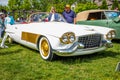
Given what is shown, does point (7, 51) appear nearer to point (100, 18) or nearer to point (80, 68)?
point (80, 68)

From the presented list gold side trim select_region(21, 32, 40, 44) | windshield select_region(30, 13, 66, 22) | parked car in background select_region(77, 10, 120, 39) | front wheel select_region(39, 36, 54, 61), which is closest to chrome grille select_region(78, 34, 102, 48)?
front wheel select_region(39, 36, 54, 61)

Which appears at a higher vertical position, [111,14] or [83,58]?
[111,14]

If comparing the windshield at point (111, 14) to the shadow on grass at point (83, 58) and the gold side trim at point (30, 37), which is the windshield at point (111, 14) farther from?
the gold side trim at point (30, 37)

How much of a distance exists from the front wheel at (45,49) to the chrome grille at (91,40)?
2.51 feet

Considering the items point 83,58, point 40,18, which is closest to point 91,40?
point 83,58

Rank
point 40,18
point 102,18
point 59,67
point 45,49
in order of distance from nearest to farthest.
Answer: point 59,67
point 45,49
point 40,18
point 102,18

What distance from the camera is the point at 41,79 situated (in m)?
4.55

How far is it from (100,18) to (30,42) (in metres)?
4.01

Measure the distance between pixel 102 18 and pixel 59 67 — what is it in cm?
469

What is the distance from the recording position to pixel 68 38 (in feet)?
18.2

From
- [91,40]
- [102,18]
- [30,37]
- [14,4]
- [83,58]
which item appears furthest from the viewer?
[14,4]

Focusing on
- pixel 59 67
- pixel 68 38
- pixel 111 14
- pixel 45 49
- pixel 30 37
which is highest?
pixel 111 14

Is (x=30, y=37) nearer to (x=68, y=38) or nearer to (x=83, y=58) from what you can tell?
(x=68, y=38)

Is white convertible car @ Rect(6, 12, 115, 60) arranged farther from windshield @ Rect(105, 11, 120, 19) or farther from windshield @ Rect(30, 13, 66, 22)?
windshield @ Rect(105, 11, 120, 19)
